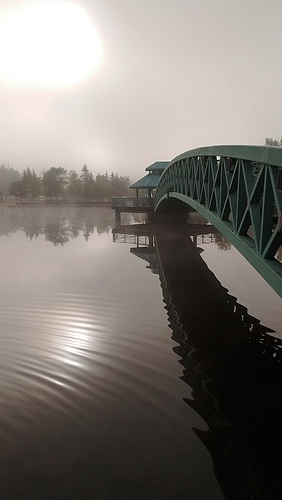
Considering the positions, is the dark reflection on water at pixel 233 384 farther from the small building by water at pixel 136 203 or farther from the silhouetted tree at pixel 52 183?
the silhouetted tree at pixel 52 183

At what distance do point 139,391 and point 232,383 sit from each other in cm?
225

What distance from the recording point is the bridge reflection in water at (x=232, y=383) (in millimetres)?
5156

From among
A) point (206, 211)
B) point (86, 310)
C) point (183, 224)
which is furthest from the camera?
point (183, 224)

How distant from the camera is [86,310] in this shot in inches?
480

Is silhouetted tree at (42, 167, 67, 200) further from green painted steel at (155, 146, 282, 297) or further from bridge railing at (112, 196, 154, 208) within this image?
green painted steel at (155, 146, 282, 297)

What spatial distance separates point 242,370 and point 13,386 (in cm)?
548

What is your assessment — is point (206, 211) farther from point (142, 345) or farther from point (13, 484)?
point (13, 484)

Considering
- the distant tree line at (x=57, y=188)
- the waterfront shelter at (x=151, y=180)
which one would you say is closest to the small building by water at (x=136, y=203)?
the waterfront shelter at (x=151, y=180)

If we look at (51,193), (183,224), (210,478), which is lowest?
(210,478)

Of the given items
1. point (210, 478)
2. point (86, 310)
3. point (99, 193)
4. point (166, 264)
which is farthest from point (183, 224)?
point (99, 193)

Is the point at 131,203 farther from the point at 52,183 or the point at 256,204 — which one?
the point at 52,183

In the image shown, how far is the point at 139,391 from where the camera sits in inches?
278

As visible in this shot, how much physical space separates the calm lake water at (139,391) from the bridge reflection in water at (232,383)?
2 centimetres

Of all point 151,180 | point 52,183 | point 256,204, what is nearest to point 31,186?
point 52,183
